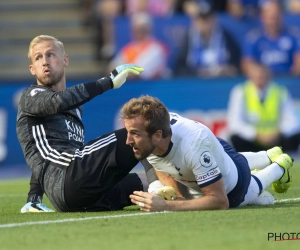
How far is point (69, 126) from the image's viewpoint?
303 inches

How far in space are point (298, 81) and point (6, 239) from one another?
11.0 meters

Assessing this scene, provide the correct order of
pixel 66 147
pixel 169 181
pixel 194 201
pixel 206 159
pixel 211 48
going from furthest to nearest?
pixel 211 48 < pixel 66 147 < pixel 169 181 < pixel 194 201 < pixel 206 159

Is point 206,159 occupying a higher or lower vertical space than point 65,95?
lower

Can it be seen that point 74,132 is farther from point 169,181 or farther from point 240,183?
point 240,183

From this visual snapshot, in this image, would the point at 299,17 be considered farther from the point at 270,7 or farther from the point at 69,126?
the point at 69,126

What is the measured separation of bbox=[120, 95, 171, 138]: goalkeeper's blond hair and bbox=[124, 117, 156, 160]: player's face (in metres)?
0.04

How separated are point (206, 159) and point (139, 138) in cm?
58

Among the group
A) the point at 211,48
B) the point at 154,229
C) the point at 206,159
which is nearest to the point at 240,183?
the point at 206,159

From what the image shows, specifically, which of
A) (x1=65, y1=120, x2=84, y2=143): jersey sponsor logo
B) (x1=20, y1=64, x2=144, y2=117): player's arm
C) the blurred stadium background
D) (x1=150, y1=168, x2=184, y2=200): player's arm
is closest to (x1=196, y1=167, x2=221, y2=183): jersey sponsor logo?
(x1=150, y1=168, x2=184, y2=200): player's arm

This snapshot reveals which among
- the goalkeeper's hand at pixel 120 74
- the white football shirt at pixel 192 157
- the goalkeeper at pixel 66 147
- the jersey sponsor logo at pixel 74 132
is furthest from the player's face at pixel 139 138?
the jersey sponsor logo at pixel 74 132

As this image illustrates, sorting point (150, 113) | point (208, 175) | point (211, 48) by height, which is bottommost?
point (208, 175)

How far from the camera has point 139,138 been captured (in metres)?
6.57

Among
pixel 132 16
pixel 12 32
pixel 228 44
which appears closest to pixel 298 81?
pixel 228 44

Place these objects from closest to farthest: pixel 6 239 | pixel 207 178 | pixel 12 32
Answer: pixel 6 239 < pixel 207 178 < pixel 12 32
